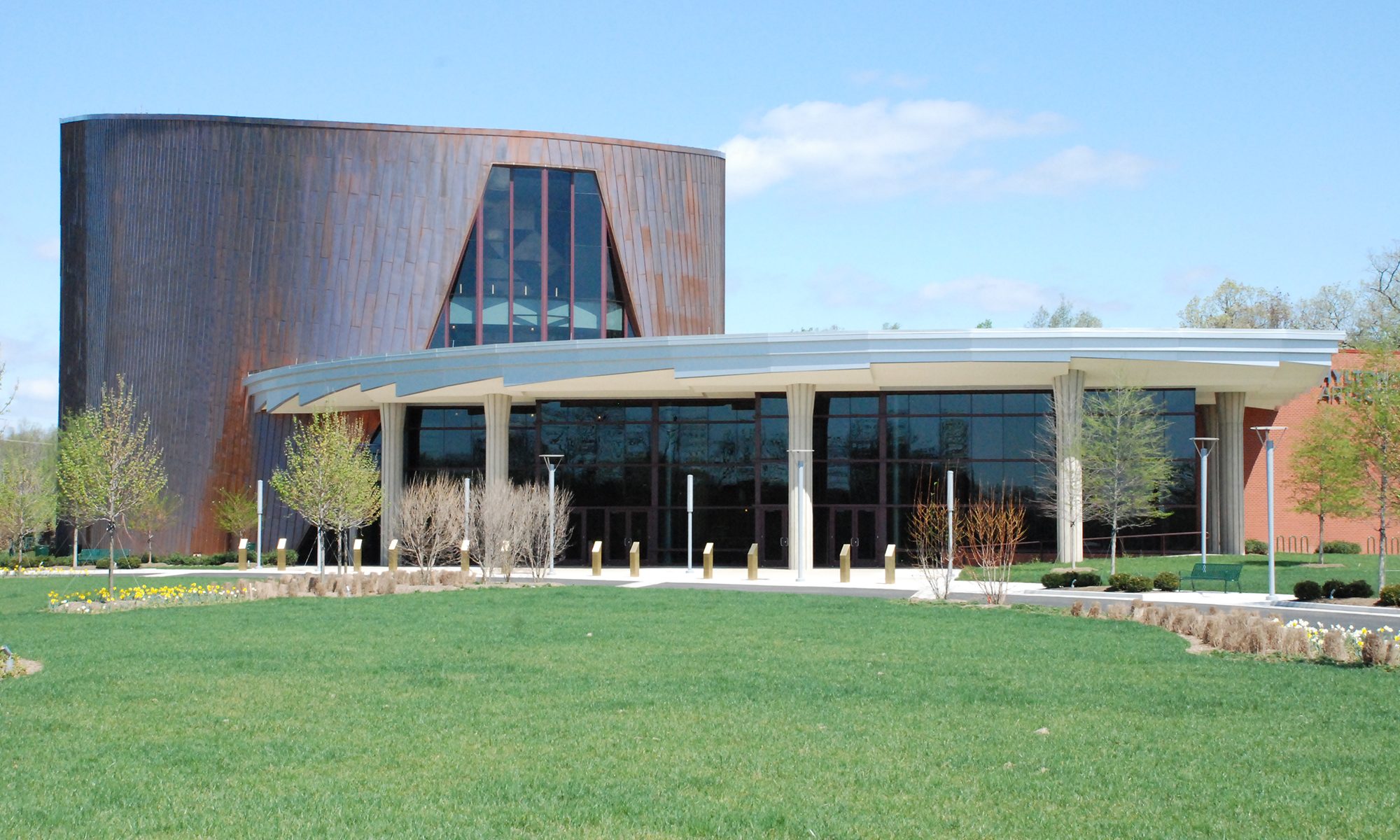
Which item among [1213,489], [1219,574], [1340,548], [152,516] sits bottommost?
[1340,548]

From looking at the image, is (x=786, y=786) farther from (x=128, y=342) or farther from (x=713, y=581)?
(x=128, y=342)

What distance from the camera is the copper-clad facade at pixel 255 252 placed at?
50688mm

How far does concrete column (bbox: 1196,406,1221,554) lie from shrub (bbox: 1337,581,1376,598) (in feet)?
59.3

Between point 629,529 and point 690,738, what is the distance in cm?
3546

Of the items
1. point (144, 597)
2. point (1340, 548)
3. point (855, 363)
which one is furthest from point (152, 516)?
point (1340, 548)

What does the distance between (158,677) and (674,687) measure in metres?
5.52

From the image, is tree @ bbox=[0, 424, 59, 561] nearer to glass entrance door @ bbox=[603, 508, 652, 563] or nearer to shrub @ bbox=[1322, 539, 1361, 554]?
glass entrance door @ bbox=[603, 508, 652, 563]

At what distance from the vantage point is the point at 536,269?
51.8 metres

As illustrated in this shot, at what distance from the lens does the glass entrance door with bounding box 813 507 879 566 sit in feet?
142

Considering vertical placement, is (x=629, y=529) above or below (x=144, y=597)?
above

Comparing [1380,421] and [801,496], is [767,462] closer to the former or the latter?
[801,496]

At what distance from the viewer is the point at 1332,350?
3544 centimetres

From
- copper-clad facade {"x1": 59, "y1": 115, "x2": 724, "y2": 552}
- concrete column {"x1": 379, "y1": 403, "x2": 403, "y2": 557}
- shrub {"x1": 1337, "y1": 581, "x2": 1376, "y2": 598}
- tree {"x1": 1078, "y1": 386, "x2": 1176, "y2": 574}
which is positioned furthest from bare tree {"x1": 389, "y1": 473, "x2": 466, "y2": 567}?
shrub {"x1": 1337, "y1": 581, "x2": 1376, "y2": 598}

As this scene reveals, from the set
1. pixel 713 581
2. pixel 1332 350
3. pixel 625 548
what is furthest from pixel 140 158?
pixel 1332 350
